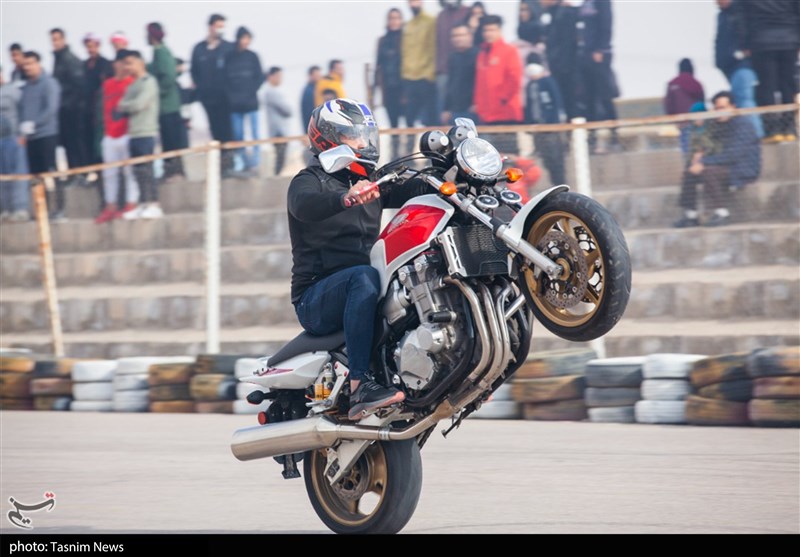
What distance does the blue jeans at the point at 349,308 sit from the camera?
5.66 meters

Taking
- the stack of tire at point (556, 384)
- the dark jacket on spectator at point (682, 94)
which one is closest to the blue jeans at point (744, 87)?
the dark jacket on spectator at point (682, 94)

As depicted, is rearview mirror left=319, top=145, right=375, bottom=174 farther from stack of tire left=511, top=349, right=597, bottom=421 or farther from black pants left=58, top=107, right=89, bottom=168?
black pants left=58, top=107, right=89, bottom=168

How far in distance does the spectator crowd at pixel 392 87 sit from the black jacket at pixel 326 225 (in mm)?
5026

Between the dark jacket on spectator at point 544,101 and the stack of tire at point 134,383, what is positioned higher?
the dark jacket on spectator at point 544,101

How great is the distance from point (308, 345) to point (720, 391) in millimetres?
4048

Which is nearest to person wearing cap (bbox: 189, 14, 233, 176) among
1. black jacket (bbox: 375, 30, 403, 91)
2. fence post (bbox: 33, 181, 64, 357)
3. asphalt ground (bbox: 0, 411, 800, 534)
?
black jacket (bbox: 375, 30, 403, 91)

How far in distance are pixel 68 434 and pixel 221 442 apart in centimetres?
157

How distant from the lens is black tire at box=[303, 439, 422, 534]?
220 inches

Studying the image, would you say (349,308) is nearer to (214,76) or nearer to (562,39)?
(562,39)

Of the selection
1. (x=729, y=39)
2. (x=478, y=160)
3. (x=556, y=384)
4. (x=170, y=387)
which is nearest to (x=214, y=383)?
(x=170, y=387)

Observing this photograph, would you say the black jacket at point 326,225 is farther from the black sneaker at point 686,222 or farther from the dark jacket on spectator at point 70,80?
the dark jacket on spectator at point 70,80

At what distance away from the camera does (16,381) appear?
1209cm

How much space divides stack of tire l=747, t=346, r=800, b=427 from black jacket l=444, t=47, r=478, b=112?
14.2 ft

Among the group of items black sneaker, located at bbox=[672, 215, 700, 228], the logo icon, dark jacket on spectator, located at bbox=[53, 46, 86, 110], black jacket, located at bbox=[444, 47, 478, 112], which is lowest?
the logo icon
